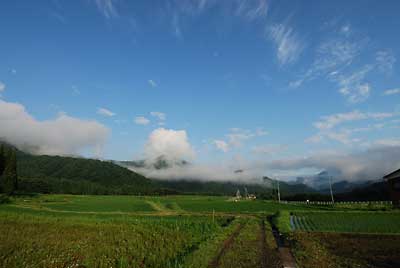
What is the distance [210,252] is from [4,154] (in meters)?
86.7

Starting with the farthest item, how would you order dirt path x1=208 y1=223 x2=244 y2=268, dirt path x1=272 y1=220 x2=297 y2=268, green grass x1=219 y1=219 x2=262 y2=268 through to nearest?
dirt path x1=272 y1=220 x2=297 y2=268 < green grass x1=219 y1=219 x2=262 y2=268 < dirt path x1=208 y1=223 x2=244 y2=268

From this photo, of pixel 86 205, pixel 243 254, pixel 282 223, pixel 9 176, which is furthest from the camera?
pixel 9 176

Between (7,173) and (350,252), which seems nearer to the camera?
(350,252)

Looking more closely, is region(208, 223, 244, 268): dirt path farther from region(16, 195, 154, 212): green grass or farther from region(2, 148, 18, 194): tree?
region(2, 148, 18, 194): tree

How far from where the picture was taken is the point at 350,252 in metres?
16.8

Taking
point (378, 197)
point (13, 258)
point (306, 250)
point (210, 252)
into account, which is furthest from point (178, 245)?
point (378, 197)

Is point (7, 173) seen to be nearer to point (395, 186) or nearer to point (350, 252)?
point (350, 252)

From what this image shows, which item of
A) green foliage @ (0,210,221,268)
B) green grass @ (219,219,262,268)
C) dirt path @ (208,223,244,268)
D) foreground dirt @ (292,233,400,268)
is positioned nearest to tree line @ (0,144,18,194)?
green foliage @ (0,210,221,268)

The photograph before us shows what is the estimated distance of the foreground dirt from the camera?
13750mm

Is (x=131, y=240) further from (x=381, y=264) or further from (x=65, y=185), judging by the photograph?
(x=65, y=185)

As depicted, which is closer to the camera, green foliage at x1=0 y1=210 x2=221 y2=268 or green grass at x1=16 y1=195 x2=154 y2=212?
green foliage at x1=0 y1=210 x2=221 y2=268

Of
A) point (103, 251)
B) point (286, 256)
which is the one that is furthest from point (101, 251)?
point (286, 256)

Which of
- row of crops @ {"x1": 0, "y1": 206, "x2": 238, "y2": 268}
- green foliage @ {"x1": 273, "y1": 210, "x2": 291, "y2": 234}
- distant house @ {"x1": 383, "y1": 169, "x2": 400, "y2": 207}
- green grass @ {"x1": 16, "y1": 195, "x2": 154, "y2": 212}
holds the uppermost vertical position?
distant house @ {"x1": 383, "y1": 169, "x2": 400, "y2": 207}

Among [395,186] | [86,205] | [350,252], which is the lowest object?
[350,252]
